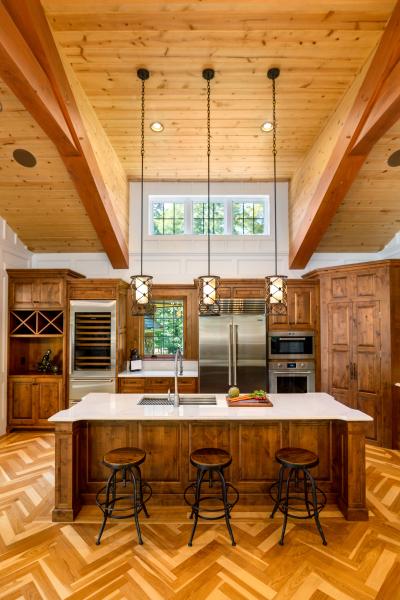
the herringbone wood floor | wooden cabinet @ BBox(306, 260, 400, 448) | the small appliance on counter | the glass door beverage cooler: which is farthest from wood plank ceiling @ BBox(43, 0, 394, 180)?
the herringbone wood floor

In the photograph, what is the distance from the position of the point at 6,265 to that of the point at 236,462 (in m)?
4.17

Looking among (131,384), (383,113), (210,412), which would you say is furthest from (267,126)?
(131,384)

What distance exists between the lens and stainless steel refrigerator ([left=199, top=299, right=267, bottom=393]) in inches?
189

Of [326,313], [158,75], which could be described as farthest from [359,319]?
[158,75]

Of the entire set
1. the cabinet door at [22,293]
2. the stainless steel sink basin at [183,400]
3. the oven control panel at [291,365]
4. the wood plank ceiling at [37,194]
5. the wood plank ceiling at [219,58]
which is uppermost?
the wood plank ceiling at [219,58]

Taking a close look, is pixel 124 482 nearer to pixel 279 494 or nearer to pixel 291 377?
pixel 279 494

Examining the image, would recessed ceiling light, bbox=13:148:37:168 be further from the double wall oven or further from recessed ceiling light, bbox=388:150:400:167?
recessed ceiling light, bbox=388:150:400:167

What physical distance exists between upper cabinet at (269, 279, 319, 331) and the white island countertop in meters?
1.96

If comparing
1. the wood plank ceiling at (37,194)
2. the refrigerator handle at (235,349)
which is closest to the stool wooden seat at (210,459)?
the refrigerator handle at (235,349)

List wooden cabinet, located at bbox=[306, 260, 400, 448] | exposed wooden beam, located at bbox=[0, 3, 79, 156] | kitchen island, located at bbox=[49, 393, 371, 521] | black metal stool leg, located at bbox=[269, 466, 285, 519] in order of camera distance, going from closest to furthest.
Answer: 1. exposed wooden beam, located at bbox=[0, 3, 79, 156]
2. black metal stool leg, located at bbox=[269, 466, 285, 519]
3. kitchen island, located at bbox=[49, 393, 371, 521]
4. wooden cabinet, located at bbox=[306, 260, 400, 448]

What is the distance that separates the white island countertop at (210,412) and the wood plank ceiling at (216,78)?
274 centimetres

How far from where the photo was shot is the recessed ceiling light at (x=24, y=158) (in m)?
3.72

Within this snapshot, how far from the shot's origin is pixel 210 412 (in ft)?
9.22

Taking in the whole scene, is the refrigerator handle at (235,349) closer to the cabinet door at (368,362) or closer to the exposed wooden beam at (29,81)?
the cabinet door at (368,362)
